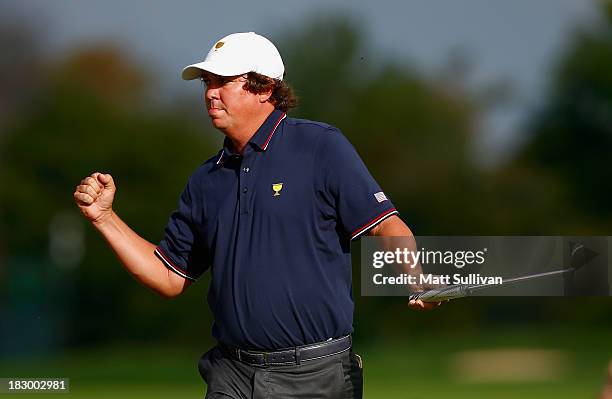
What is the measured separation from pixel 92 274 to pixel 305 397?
17490 mm

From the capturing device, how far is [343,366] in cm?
473

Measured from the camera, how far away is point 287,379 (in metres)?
4.65

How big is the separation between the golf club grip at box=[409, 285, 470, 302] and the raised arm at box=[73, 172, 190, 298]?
1.19 meters

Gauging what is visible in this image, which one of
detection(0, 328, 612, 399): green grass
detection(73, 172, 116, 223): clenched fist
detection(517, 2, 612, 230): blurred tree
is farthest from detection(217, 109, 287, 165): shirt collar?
detection(517, 2, 612, 230): blurred tree

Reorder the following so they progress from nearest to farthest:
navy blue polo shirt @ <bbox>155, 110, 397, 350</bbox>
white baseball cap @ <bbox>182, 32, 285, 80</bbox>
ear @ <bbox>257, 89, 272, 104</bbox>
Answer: navy blue polo shirt @ <bbox>155, 110, 397, 350</bbox> → white baseball cap @ <bbox>182, 32, 285, 80</bbox> → ear @ <bbox>257, 89, 272, 104</bbox>

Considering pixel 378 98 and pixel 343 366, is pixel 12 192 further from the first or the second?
pixel 343 366

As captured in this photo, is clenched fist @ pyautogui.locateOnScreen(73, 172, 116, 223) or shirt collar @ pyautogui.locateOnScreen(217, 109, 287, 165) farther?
clenched fist @ pyautogui.locateOnScreen(73, 172, 116, 223)

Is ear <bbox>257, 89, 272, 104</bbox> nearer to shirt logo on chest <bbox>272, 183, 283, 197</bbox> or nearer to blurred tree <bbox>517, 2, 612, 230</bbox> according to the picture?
shirt logo on chest <bbox>272, 183, 283, 197</bbox>

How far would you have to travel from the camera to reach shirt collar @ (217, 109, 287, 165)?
15.7ft

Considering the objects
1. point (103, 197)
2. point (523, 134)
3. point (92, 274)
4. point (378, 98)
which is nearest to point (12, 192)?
point (92, 274)

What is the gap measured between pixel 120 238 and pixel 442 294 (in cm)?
146

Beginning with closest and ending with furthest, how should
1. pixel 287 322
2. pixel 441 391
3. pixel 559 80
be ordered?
pixel 287 322
pixel 441 391
pixel 559 80

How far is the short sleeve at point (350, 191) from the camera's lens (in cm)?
462

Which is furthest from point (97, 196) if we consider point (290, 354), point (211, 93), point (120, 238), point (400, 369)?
point (400, 369)
